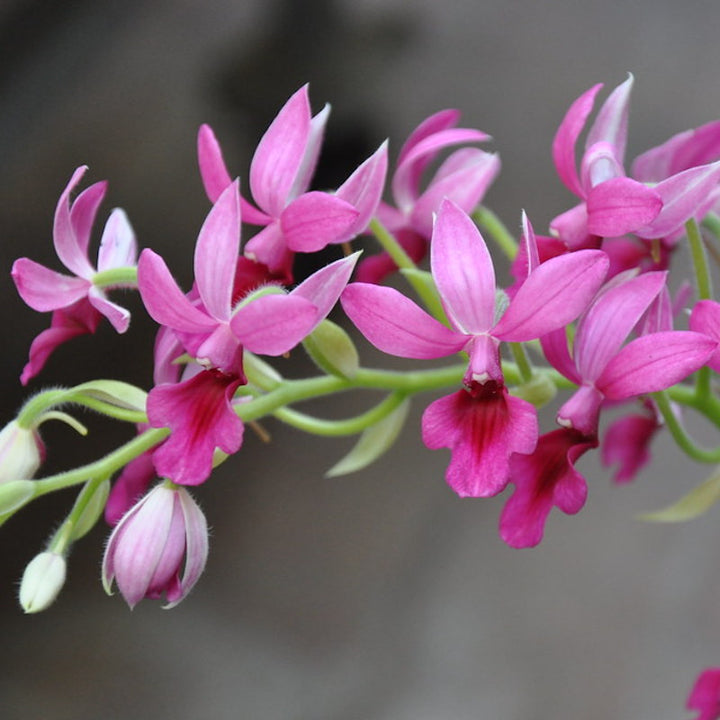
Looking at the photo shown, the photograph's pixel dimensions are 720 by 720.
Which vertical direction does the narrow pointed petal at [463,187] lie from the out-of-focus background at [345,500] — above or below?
above

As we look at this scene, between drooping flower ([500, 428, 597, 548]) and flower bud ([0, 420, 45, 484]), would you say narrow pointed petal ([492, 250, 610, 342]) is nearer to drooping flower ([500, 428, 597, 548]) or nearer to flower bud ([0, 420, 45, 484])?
drooping flower ([500, 428, 597, 548])

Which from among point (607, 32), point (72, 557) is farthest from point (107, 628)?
point (607, 32)

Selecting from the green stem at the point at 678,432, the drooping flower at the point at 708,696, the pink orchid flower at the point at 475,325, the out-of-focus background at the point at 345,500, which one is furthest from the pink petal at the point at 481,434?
the out-of-focus background at the point at 345,500

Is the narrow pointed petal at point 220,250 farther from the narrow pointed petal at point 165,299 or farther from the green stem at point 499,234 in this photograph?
the green stem at point 499,234

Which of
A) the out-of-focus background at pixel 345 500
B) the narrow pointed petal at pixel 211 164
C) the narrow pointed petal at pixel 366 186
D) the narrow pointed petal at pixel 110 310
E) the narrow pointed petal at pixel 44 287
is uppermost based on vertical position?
the narrow pointed petal at pixel 211 164

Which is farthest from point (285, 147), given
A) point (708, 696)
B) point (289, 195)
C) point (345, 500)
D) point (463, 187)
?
point (345, 500)

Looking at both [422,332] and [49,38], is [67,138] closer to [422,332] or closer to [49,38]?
[49,38]

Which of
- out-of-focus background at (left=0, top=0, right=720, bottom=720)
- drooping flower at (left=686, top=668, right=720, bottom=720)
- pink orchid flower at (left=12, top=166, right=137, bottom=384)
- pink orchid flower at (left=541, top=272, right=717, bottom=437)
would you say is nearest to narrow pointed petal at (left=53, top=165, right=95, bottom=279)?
pink orchid flower at (left=12, top=166, right=137, bottom=384)

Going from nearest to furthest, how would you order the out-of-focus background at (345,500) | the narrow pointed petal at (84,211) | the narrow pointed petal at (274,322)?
the narrow pointed petal at (274,322)
the narrow pointed petal at (84,211)
the out-of-focus background at (345,500)
